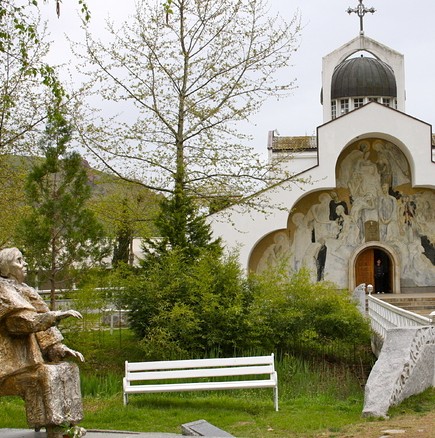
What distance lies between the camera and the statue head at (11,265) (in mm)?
6309

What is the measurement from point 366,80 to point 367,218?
25.3 feet

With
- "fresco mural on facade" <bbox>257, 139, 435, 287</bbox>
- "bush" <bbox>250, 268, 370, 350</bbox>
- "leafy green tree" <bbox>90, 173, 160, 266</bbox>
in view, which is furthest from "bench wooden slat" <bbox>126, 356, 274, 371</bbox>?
"fresco mural on facade" <bbox>257, 139, 435, 287</bbox>

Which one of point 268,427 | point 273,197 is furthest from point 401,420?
point 273,197

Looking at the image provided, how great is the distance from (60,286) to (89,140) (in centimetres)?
394

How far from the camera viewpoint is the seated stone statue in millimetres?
6016

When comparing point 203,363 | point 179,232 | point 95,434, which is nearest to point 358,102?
point 179,232

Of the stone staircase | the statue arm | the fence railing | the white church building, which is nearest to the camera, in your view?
the statue arm

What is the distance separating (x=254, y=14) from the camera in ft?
56.2

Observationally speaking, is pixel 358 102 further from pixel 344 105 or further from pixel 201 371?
pixel 201 371

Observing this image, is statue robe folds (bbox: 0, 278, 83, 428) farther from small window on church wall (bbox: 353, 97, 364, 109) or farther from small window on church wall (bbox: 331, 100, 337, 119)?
small window on church wall (bbox: 331, 100, 337, 119)

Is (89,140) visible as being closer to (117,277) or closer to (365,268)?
(117,277)

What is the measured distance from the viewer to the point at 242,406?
9.49 m

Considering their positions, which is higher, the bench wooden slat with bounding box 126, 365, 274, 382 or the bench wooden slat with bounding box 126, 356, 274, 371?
the bench wooden slat with bounding box 126, 356, 274, 371

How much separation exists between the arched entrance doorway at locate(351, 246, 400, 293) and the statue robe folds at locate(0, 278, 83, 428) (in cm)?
2172
